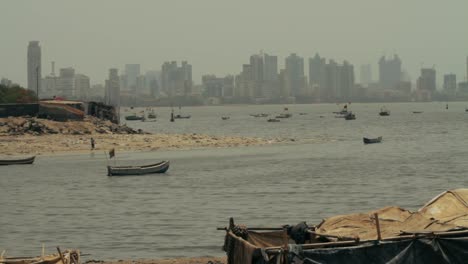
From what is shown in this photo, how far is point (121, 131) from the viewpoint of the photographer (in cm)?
10100

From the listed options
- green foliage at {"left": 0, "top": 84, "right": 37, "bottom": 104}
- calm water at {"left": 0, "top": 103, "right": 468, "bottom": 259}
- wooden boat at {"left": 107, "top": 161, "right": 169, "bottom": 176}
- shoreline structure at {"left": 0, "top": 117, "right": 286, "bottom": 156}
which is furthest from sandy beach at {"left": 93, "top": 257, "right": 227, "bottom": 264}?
green foliage at {"left": 0, "top": 84, "right": 37, "bottom": 104}

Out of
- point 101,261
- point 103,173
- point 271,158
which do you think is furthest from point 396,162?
point 101,261

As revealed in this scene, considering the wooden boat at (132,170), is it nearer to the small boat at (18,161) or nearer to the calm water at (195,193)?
the calm water at (195,193)

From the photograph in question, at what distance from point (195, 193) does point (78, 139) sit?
3967 centimetres

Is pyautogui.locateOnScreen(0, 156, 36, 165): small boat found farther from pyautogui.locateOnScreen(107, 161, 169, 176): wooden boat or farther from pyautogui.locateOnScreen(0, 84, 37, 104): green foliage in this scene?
pyautogui.locateOnScreen(0, 84, 37, 104): green foliage

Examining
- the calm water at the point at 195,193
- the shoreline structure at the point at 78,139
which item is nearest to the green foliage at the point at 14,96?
the shoreline structure at the point at 78,139

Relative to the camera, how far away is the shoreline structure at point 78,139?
80688 millimetres

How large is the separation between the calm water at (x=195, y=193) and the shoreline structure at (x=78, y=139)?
3.91 m

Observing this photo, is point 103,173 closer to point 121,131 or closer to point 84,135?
point 84,135

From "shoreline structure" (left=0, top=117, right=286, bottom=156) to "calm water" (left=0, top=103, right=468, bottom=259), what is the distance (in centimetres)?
391

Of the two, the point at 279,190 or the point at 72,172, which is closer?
the point at 279,190

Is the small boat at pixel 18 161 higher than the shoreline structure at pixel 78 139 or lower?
lower

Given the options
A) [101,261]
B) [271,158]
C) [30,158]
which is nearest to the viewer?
[101,261]

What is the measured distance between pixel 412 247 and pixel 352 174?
43.6 metres
